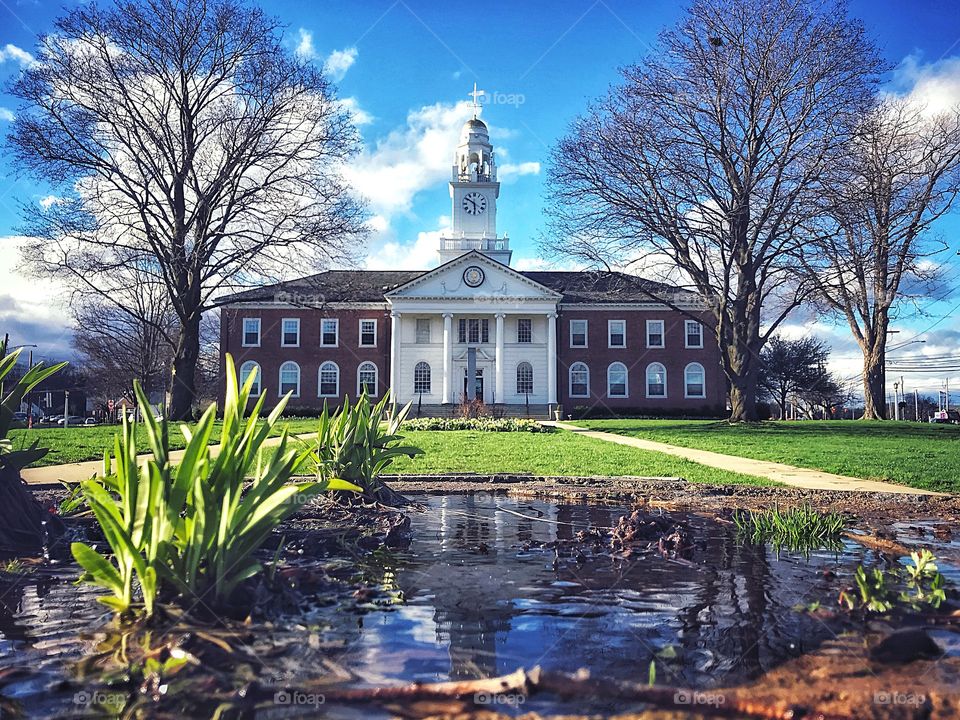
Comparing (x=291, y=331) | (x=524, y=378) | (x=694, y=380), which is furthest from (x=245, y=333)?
(x=694, y=380)

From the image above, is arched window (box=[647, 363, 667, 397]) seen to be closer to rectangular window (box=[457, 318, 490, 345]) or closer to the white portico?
the white portico

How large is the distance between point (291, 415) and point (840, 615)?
4022 centimetres

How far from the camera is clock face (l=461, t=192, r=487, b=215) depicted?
2079 inches

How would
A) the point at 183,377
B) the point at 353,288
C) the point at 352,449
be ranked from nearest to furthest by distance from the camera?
1. the point at 352,449
2. the point at 183,377
3. the point at 353,288

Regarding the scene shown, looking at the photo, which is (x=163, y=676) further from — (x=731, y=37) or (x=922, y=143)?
(x=922, y=143)

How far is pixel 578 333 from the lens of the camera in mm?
47219

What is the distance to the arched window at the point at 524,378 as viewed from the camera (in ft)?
151

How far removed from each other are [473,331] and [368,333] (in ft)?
23.7

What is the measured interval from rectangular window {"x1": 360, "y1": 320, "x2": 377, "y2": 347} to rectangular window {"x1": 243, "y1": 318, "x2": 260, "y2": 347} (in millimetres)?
6998

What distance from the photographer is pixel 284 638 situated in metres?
2.87

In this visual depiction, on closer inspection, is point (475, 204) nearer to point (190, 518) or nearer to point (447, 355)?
point (447, 355)

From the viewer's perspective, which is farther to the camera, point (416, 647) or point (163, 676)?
point (416, 647)

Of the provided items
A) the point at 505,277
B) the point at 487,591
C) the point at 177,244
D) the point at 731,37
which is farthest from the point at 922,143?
the point at 487,591

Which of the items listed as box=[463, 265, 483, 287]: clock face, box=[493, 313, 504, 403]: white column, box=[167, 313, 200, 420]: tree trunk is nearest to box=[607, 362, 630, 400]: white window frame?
box=[493, 313, 504, 403]: white column
